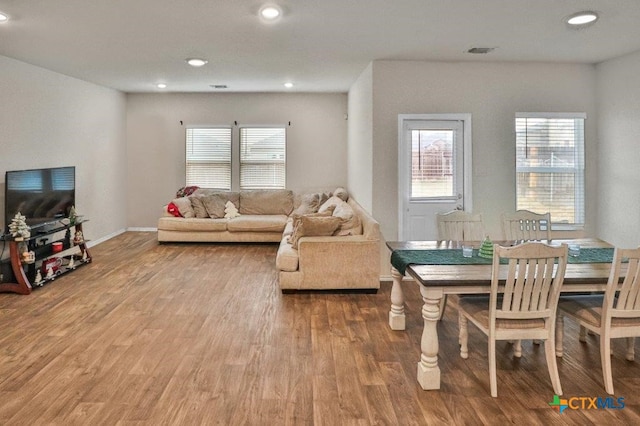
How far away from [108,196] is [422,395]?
23.0ft

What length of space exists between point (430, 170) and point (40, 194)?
457cm

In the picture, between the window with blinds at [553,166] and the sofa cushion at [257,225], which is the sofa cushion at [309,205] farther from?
the window with blinds at [553,166]

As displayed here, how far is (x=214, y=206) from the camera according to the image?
8.34 meters

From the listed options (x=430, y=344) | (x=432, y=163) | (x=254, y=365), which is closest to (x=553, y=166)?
(x=432, y=163)

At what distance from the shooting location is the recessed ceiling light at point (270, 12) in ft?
11.9

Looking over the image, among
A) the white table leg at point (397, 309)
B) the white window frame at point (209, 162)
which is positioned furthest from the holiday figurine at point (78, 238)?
the white table leg at point (397, 309)

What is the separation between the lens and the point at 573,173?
5664 mm

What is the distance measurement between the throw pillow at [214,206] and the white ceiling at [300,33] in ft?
8.30

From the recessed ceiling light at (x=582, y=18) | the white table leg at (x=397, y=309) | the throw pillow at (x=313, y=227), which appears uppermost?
the recessed ceiling light at (x=582, y=18)

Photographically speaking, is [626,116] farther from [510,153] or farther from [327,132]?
[327,132]

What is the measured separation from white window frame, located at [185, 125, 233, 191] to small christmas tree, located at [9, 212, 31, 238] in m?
4.05

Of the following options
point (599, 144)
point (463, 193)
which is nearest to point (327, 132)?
point (463, 193)

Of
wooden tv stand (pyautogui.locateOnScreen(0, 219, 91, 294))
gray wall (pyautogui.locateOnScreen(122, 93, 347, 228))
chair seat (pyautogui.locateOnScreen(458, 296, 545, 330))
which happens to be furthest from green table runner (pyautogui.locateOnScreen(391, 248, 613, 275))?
gray wall (pyautogui.locateOnScreen(122, 93, 347, 228))

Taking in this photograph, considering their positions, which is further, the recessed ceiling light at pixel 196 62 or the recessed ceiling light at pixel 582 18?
the recessed ceiling light at pixel 196 62
